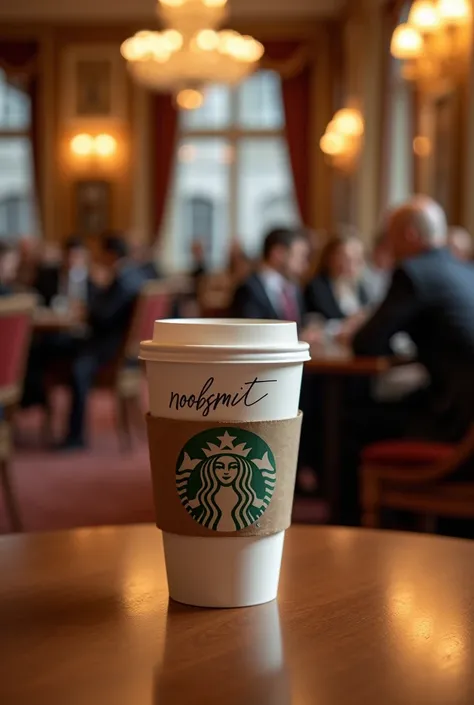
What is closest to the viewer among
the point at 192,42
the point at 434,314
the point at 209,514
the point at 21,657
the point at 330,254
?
the point at 21,657

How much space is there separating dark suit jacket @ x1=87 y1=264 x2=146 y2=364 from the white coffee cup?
19.0 ft

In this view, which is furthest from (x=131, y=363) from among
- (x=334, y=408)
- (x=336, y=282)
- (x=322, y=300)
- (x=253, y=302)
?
(x=334, y=408)

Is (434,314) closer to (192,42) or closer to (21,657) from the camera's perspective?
(21,657)

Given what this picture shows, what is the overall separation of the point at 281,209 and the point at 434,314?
12.6m

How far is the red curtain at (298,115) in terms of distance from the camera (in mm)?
15133

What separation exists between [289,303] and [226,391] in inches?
201

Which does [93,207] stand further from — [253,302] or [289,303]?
[253,302]

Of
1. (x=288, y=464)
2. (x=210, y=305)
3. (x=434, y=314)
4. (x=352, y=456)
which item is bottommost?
(x=210, y=305)

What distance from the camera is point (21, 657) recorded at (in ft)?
2.59

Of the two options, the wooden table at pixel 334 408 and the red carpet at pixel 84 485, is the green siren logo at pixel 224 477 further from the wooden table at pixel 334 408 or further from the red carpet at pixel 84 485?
the red carpet at pixel 84 485

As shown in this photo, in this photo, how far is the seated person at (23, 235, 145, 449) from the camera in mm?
6727

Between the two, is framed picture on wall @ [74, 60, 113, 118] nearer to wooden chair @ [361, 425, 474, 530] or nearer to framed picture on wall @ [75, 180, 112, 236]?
framed picture on wall @ [75, 180, 112, 236]

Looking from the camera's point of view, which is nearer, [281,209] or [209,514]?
[209,514]

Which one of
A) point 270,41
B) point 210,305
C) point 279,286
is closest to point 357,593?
point 279,286
